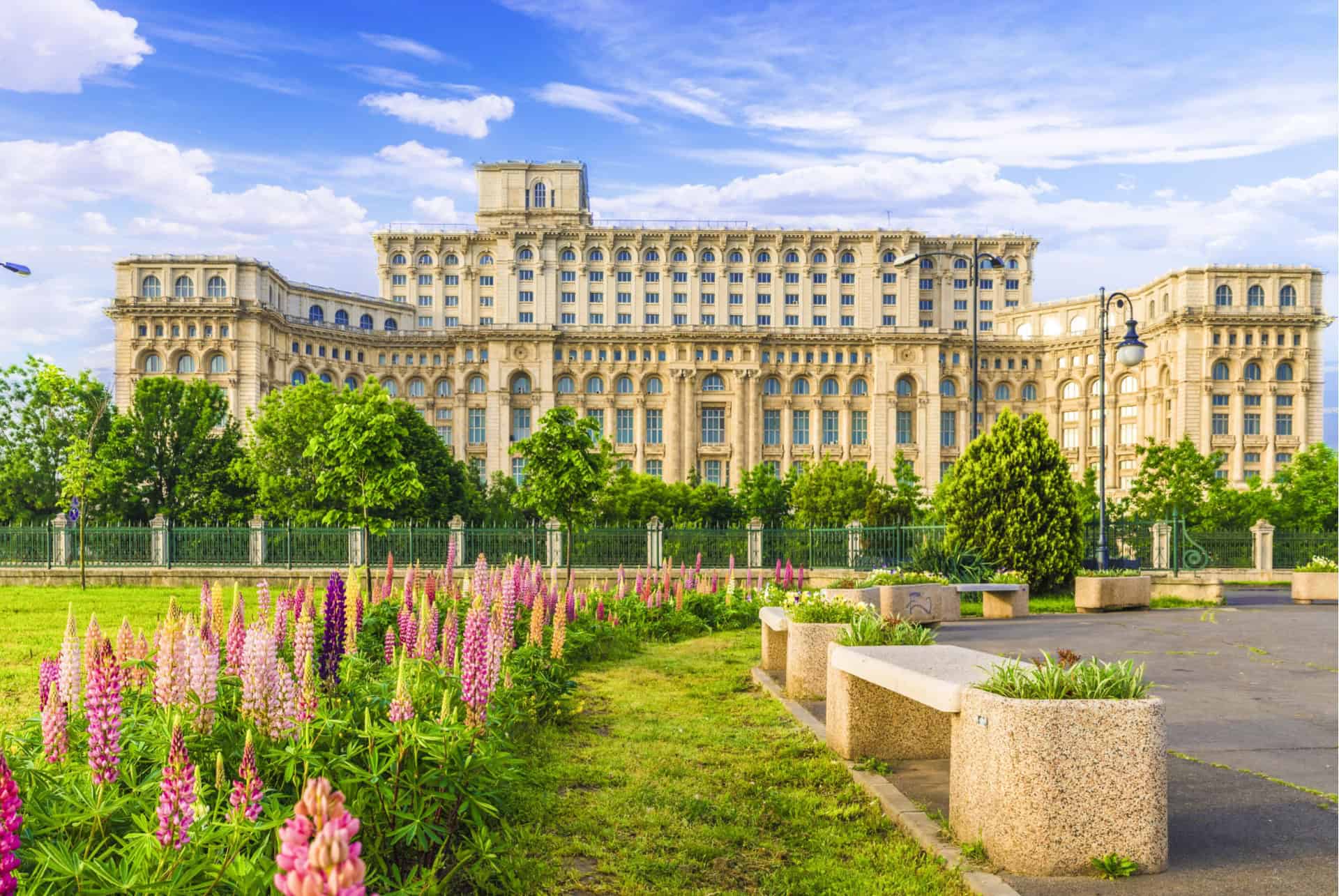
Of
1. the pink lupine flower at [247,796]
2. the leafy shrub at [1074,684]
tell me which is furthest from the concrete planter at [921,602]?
the pink lupine flower at [247,796]

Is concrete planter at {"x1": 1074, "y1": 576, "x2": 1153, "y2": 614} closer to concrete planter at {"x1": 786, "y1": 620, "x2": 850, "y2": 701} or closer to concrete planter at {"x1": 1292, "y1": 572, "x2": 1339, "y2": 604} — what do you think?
concrete planter at {"x1": 1292, "y1": 572, "x2": 1339, "y2": 604}

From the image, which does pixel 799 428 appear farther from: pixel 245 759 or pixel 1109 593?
pixel 245 759

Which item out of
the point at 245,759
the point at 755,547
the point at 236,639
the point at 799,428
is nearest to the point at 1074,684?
the point at 245,759

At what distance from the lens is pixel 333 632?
6.23 m

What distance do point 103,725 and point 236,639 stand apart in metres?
1.76

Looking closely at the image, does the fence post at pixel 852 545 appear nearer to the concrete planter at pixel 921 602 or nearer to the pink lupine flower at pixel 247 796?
the concrete planter at pixel 921 602

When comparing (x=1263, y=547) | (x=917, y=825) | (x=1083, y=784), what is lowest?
(x=1263, y=547)

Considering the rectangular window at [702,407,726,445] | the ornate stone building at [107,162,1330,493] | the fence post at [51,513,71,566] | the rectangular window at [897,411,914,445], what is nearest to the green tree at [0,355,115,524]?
the fence post at [51,513,71,566]

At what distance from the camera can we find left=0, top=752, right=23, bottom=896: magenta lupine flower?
281 cm

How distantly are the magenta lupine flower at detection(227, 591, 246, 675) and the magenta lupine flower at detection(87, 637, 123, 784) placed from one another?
4.33 feet

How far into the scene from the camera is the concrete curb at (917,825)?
4.90 meters

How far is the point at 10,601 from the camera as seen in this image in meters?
22.7

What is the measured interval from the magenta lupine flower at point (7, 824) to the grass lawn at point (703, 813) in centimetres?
281

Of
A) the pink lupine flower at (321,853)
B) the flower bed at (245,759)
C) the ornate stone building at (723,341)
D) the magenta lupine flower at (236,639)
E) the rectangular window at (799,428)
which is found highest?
the ornate stone building at (723,341)
